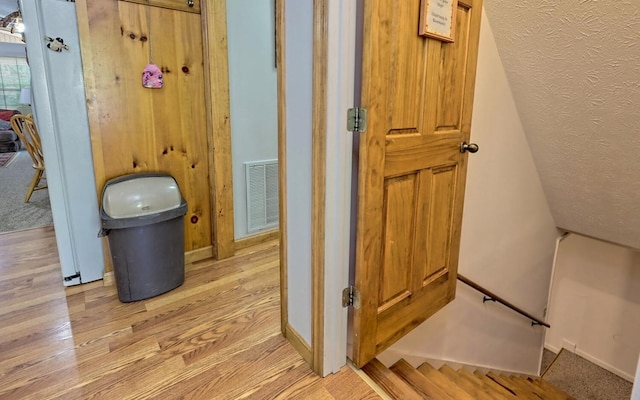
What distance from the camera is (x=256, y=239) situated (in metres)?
2.88

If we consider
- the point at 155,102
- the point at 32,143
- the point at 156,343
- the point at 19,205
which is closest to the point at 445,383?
the point at 156,343

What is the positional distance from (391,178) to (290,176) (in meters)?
0.42

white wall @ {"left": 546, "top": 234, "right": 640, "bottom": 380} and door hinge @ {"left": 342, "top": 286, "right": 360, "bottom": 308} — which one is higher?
door hinge @ {"left": 342, "top": 286, "right": 360, "bottom": 308}

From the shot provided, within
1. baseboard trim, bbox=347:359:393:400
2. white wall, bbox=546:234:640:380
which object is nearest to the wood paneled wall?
baseboard trim, bbox=347:359:393:400

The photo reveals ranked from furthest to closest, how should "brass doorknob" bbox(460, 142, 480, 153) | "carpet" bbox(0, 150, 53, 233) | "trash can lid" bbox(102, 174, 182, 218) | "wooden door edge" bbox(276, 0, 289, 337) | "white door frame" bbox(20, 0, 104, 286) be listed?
"carpet" bbox(0, 150, 53, 233) < "trash can lid" bbox(102, 174, 182, 218) < "white door frame" bbox(20, 0, 104, 286) < "brass doorknob" bbox(460, 142, 480, 153) < "wooden door edge" bbox(276, 0, 289, 337)

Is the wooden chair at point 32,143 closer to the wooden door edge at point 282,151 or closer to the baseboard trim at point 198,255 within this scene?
the baseboard trim at point 198,255

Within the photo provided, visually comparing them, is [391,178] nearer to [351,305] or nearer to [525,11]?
[351,305]

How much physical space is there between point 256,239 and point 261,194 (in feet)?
1.18

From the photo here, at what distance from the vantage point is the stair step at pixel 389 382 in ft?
4.84

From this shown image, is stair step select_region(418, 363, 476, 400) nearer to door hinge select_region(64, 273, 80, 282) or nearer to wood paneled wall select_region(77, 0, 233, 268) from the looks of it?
wood paneled wall select_region(77, 0, 233, 268)

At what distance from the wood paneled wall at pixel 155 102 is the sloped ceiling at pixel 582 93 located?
1.76 m

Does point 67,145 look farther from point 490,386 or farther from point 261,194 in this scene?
point 490,386

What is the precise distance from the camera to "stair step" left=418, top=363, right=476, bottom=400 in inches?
69.6

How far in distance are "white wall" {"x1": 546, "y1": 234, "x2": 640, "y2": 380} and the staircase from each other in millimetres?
1410
